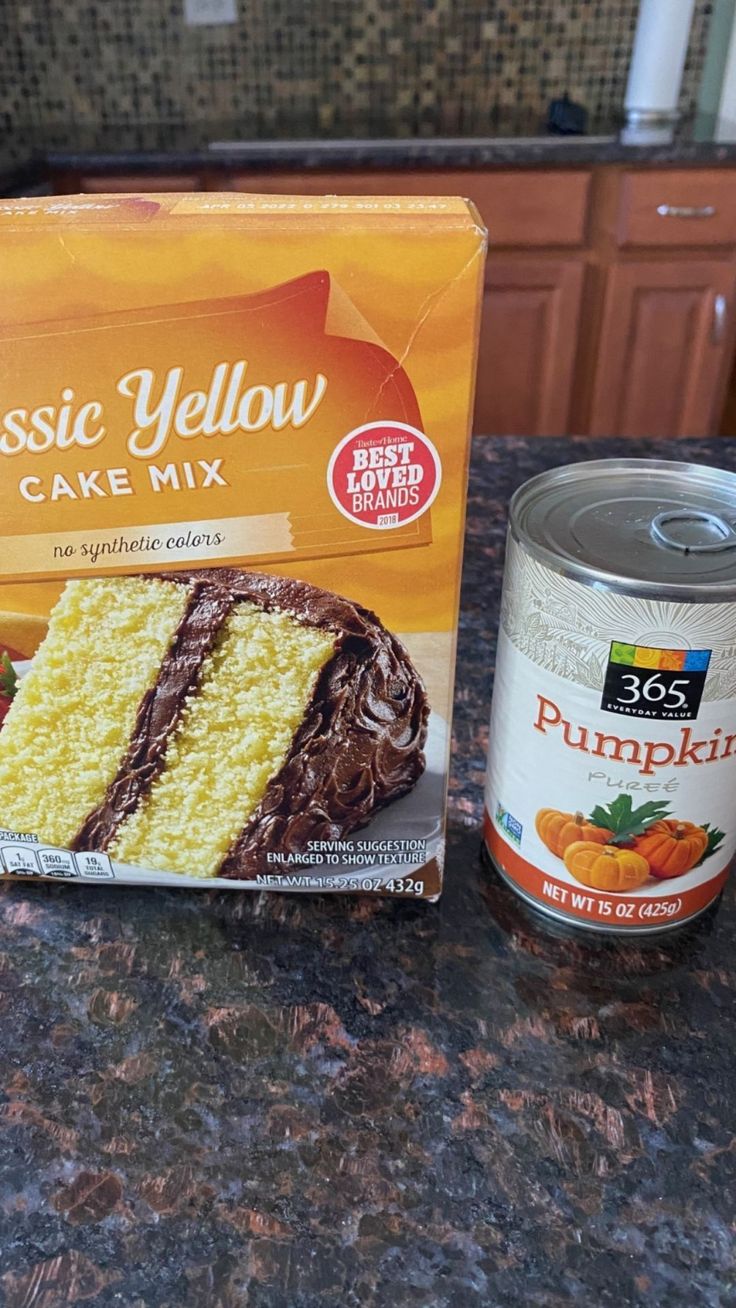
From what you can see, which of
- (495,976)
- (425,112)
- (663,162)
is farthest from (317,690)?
(425,112)

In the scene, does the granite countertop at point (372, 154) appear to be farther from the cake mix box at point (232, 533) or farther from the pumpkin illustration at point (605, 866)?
the pumpkin illustration at point (605, 866)

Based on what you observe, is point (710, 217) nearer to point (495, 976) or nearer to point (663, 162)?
point (663, 162)

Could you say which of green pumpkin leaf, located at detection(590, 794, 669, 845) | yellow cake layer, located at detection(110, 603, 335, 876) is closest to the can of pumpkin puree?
green pumpkin leaf, located at detection(590, 794, 669, 845)

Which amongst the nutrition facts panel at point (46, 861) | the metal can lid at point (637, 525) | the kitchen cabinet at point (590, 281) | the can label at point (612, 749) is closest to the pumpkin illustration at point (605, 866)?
the can label at point (612, 749)

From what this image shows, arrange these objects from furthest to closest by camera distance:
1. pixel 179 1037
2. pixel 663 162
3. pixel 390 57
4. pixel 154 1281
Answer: pixel 390 57 < pixel 663 162 < pixel 179 1037 < pixel 154 1281

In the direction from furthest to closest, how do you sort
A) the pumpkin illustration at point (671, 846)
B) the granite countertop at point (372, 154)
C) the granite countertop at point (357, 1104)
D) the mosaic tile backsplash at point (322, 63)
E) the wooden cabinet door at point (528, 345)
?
the mosaic tile backsplash at point (322, 63) → the wooden cabinet door at point (528, 345) → the granite countertop at point (372, 154) → the pumpkin illustration at point (671, 846) → the granite countertop at point (357, 1104)
